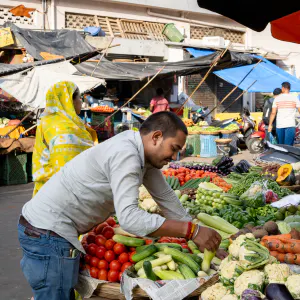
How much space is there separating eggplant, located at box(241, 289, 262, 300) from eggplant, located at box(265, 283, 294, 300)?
0.19 ft

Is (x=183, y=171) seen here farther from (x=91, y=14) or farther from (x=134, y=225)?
(x=91, y=14)

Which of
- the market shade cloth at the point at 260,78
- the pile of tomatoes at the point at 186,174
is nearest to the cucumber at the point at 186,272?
the pile of tomatoes at the point at 186,174

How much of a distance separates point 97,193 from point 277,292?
45.3 inches

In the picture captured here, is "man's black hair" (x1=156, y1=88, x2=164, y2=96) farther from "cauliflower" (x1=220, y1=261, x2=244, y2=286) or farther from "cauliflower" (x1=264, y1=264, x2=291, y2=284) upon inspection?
"cauliflower" (x1=264, y1=264, x2=291, y2=284)

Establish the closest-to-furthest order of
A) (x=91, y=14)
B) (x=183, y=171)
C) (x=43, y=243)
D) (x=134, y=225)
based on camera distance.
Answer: (x=134, y=225) → (x=43, y=243) → (x=183, y=171) → (x=91, y=14)

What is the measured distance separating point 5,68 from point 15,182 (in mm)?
2641

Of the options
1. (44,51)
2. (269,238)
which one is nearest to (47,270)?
(269,238)

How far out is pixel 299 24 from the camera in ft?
16.2

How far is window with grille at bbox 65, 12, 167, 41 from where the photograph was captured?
1775 centimetres

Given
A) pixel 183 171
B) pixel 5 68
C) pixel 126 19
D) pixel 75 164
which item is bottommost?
pixel 183 171

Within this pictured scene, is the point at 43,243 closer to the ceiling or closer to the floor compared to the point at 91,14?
closer to the floor

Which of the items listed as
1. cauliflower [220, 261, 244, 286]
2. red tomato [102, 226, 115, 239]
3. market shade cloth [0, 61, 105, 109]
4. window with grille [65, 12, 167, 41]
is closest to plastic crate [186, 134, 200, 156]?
market shade cloth [0, 61, 105, 109]

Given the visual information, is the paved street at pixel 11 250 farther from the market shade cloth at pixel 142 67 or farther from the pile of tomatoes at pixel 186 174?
the market shade cloth at pixel 142 67

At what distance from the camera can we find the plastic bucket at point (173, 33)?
757 inches
